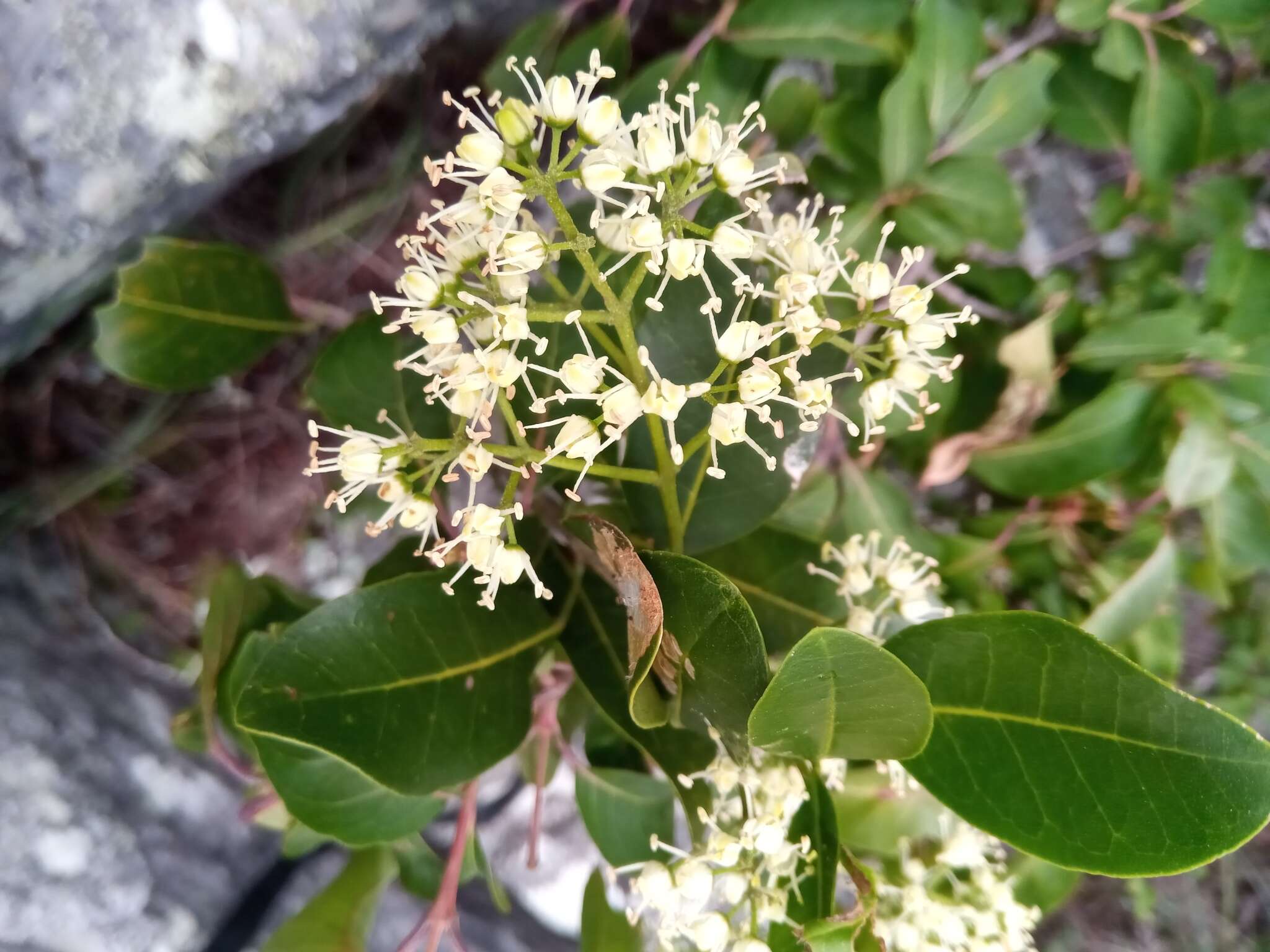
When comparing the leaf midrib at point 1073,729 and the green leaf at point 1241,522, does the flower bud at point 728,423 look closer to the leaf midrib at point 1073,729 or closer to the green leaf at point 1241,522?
the leaf midrib at point 1073,729

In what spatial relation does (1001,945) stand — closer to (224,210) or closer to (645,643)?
(645,643)

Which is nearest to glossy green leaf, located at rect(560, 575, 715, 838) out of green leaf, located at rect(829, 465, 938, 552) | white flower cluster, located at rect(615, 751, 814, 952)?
white flower cluster, located at rect(615, 751, 814, 952)

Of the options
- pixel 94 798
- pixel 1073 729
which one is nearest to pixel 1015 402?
pixel 1073 729

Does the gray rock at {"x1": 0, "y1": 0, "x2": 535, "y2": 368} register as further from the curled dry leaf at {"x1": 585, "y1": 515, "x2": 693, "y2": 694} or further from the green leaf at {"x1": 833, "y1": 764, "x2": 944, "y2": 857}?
the green leaf at {"x1": 833, "y1": 764, "x2": 944, "y2": 857}

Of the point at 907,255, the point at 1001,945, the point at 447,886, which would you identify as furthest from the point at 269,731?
the point at 1001,945

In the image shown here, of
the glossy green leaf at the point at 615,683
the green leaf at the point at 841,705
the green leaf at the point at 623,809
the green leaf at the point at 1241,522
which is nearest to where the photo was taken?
the green leaf at the point at 841,705

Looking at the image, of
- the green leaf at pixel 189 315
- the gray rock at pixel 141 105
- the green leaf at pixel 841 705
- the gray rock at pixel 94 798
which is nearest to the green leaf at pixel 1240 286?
the green leaf at pixel 841 705
